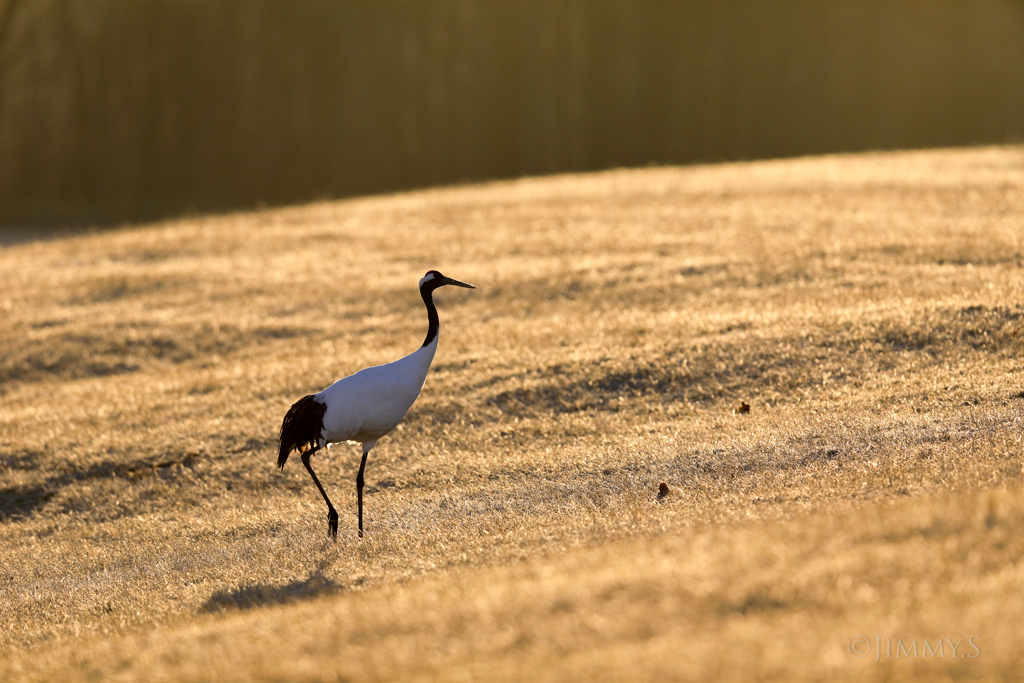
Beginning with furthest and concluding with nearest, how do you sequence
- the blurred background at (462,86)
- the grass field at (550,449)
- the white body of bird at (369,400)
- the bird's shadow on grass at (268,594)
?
the blurred background at (462,86) → the white body of bird at (369,400) → the bird's shadow on grass at (268,594) → the grass field at (550,449)

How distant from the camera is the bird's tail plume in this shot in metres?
8.22

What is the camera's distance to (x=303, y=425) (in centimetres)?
828

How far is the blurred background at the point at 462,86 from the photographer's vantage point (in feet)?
134

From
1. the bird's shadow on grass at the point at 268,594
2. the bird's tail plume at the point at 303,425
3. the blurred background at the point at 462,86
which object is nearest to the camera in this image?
the bird's shadow on grass at the point at 268,594

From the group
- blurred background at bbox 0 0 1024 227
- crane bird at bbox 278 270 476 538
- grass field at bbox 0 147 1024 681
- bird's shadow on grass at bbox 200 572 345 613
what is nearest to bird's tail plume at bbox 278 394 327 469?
crane bird at bbox 278 270 476 538

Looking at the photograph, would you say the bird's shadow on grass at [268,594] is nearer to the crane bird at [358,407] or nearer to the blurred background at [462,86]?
the crane bird at [358,407]

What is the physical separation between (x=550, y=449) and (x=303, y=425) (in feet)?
8.43

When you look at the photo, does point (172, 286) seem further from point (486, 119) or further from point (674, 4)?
point (674, 4)

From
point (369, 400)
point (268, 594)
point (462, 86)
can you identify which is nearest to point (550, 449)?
point (369, 400)

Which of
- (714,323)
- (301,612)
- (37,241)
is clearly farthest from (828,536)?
(37,241)

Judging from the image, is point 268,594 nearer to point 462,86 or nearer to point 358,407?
point 358,407

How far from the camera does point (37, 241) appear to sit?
25641mm

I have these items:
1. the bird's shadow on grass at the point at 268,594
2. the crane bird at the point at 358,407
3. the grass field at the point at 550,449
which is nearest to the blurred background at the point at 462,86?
the grass field at the point at 550,449

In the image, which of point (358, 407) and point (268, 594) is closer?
point (268, 594)
